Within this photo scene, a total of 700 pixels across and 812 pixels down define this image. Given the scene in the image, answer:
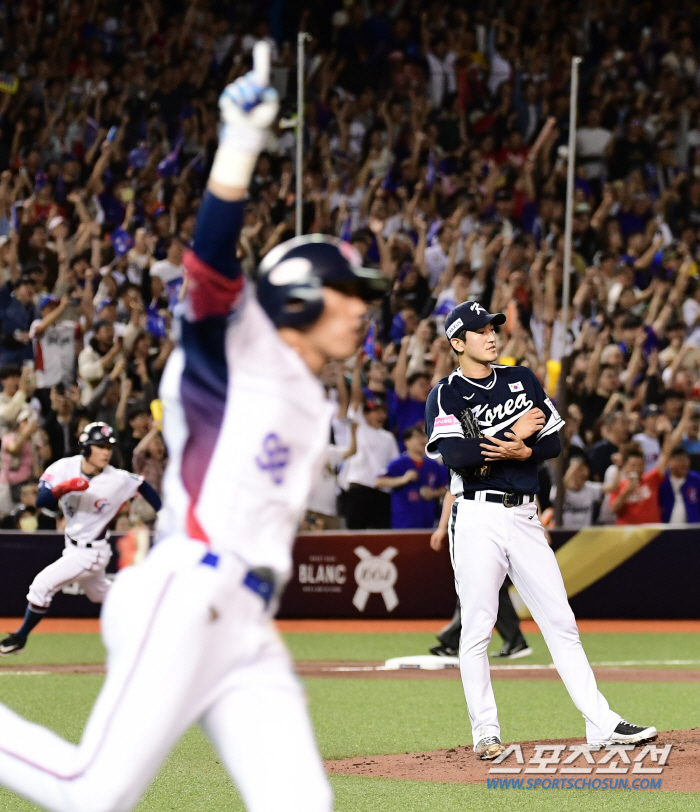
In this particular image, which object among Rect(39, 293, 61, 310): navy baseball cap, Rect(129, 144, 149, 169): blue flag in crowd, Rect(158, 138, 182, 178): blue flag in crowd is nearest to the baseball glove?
Rect(39, 293, 61, 310): navy baseball cap

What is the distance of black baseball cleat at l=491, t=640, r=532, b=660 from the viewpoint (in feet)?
37.0

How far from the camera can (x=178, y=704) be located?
10.5 ft

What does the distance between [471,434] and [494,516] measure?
44 cm

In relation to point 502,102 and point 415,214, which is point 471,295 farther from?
point 502,102

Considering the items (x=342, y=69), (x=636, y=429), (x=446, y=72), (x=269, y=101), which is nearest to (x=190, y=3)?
(x=342, y=69)

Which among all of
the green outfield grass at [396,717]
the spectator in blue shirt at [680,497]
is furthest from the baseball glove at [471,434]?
the spectator in blue shirt at [680,497]

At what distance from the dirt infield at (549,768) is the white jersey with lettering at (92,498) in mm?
4797

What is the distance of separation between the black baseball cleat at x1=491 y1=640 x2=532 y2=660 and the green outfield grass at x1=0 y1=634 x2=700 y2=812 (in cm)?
14

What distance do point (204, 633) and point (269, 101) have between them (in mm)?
1290

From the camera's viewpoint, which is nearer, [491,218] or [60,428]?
[60,428]

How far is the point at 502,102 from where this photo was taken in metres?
19.1

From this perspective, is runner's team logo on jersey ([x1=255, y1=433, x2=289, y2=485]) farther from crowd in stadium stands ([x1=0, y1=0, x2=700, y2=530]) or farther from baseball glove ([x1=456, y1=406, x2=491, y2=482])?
crowd in stadium stands ([x1=0, y1=0, x2=700, y2=530])

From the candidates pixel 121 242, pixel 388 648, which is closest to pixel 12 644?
pixel 388 648

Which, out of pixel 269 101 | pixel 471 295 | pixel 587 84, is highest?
pixel 587 84
